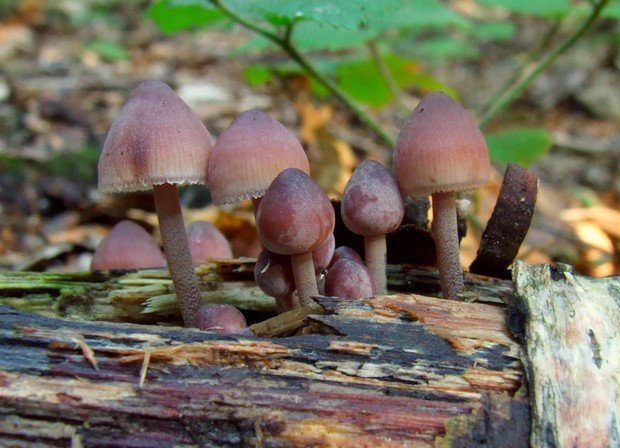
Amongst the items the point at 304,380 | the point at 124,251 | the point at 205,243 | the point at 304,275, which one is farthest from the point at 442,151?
the point at 124,251

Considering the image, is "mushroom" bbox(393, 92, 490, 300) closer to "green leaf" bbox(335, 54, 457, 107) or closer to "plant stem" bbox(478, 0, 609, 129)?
"plant stem" bbox(478, 0, 609, 129)

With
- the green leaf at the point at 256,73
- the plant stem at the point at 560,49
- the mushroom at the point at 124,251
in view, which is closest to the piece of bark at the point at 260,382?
the mushroom at the point at 124,251

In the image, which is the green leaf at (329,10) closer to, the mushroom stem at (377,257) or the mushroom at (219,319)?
the mushroom stem at (377,257)

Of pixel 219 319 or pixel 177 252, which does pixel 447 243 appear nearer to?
pixel 219 319

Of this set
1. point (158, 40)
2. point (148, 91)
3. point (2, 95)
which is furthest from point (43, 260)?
point (158, 40)

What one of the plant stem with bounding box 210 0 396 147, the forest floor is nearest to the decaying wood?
the plant stem with bounding box 210 0 396 147

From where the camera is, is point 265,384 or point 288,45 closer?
point 265,384
